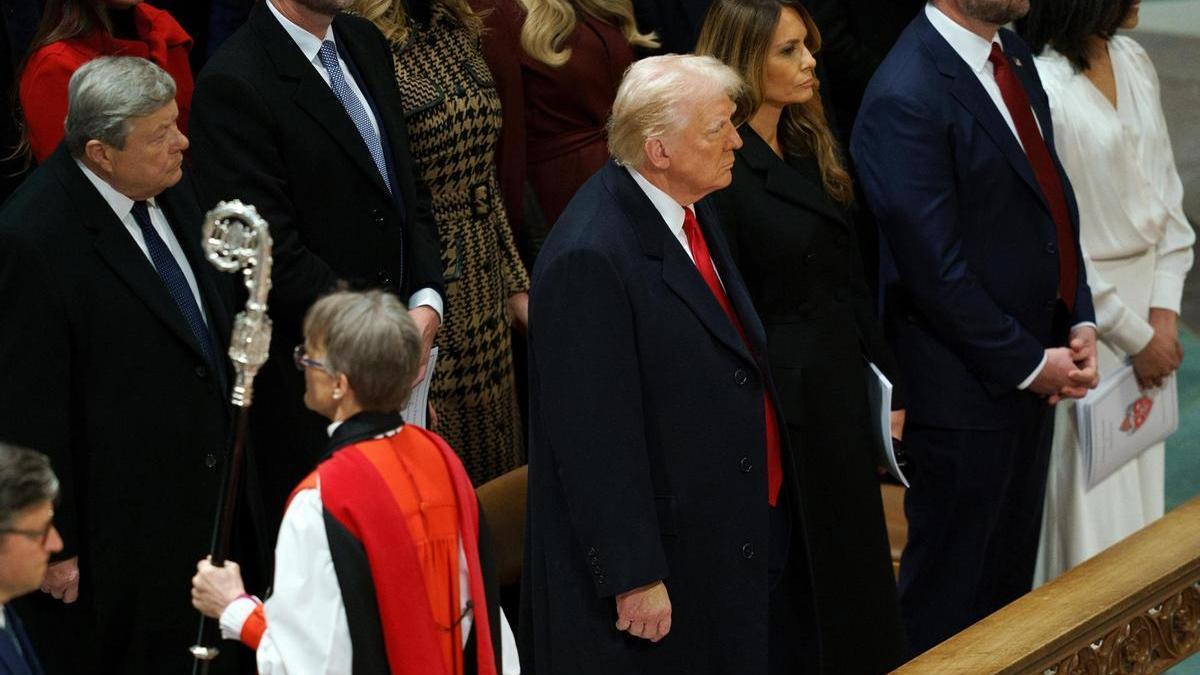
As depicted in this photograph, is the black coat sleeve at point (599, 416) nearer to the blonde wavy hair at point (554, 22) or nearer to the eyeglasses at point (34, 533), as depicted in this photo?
the eyeglasses at point (34, 533)

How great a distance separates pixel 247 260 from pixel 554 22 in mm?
1983

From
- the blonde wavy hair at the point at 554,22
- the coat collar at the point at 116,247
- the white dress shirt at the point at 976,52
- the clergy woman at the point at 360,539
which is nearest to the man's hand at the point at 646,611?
the clergy woman at the point at 360,539

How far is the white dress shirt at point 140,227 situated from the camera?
141 inches

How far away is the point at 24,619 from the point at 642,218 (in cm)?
148

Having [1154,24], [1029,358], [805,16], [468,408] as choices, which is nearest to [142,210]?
[468,408]

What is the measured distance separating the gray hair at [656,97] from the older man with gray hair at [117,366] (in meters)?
0.88

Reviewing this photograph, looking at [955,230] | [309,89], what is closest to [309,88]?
[309,89]

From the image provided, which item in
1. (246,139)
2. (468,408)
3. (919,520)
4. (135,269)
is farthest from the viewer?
(919,520)

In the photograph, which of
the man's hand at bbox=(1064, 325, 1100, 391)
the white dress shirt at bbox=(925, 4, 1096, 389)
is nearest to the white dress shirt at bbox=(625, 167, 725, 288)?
the white dress shirt at bbox=(925, 4, 1096, 389)

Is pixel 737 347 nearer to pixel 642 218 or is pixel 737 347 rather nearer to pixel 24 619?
pixel 642 218

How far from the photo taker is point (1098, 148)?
5.07 metres

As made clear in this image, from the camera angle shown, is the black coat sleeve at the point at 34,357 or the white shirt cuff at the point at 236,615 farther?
the black coat sleeve at the point at 34,357

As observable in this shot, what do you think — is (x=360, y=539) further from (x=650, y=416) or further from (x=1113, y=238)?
(x=1113, y=238)

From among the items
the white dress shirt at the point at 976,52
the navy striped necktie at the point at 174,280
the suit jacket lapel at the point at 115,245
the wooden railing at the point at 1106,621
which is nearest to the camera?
the suit jacket lapel at the point at 115,245
